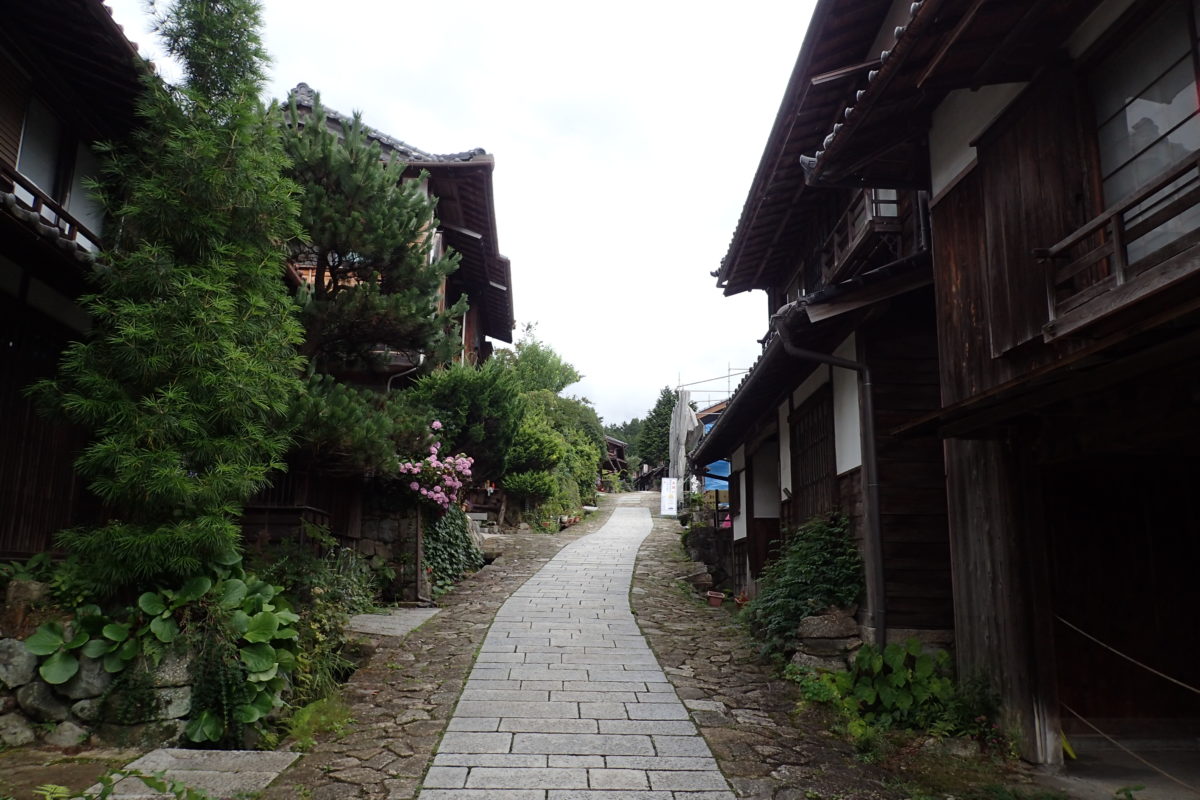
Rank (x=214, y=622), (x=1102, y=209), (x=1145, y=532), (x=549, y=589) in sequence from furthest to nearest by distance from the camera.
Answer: (x=549, y=589) < (x=1145, y=532) < (x=214, y=622) < (x=1102, y=209)

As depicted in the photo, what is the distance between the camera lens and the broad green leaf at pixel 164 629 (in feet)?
20.1

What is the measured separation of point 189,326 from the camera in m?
6.44

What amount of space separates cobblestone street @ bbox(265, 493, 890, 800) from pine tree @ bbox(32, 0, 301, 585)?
2.21 m

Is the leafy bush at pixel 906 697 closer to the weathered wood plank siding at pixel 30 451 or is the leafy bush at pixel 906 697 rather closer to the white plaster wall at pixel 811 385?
the white plaster wall at pixel 811 385

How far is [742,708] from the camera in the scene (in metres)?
7.63

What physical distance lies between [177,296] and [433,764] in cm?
427

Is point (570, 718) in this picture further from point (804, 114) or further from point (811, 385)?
point (804, 114)

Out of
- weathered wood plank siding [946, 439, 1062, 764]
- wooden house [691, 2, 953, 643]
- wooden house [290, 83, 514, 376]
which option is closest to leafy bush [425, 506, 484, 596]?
wooden house [290, 83, 514, 376]

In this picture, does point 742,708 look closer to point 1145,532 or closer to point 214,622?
point 1145,532

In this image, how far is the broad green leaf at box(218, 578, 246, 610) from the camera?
6.43m

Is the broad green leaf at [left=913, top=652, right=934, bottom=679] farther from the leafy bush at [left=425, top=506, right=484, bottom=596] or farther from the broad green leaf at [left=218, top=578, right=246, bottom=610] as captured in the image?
the leafy bush at [left=425, top=506, right=484, bottom=596]

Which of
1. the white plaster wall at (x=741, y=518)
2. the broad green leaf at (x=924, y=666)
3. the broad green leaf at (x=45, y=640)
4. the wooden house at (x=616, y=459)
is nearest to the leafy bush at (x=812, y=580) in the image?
the broad green leaf at (x=924, y=666)

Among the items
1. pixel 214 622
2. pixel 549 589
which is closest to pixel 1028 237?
pixel 214 622

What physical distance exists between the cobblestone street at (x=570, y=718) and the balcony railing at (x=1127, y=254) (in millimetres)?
3538
